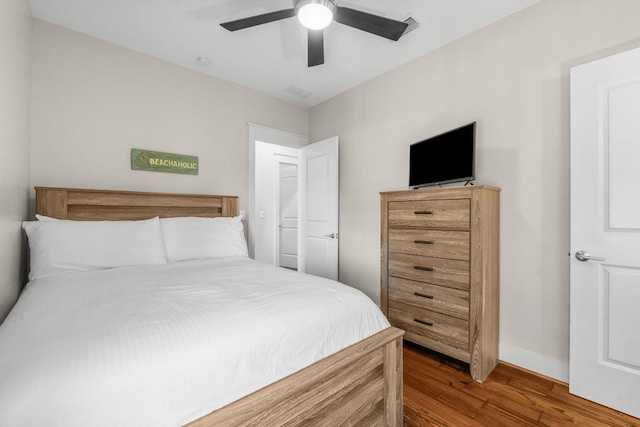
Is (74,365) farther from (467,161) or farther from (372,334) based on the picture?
(467,161)

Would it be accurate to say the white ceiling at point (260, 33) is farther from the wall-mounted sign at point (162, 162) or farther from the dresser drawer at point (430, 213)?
the dresser drawer at point (430, 213)

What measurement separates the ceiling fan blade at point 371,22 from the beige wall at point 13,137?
67.8 inches

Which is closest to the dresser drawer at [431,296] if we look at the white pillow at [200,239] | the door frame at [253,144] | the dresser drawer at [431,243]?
the dresser drawer at [431,243]

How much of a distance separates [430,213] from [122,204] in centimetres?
256

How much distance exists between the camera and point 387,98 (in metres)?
3.03

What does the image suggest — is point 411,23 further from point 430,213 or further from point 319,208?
point 319,208

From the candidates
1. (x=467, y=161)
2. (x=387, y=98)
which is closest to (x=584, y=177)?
(x=467, y=161)

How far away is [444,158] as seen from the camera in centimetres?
232

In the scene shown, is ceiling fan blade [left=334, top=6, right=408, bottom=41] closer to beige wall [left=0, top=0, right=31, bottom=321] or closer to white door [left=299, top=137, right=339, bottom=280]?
white door [left=299, top=137, right=339, bottom=280]

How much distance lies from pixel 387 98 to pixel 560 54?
1.42 meters

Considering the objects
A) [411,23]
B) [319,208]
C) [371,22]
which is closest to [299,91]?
[319,208]

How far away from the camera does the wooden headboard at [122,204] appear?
2176 mm

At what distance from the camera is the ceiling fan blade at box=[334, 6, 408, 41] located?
1.71 meters

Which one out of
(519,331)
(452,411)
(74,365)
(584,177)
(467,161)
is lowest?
(452,411)
